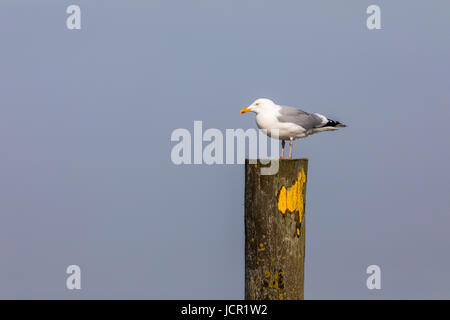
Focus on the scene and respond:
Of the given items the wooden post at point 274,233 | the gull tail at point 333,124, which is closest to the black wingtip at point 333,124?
the gull tail at point 333,124

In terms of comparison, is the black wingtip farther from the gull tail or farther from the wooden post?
the wooden post

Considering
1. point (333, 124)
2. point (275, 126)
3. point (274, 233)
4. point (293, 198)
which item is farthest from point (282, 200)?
point (333, 124)

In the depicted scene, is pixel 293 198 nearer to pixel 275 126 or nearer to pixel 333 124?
pixel 275 126

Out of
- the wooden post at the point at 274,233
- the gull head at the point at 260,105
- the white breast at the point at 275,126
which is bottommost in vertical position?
A: the wooden post at the point at 274,233

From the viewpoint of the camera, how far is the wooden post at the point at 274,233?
17.3 ft

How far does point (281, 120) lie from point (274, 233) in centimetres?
208

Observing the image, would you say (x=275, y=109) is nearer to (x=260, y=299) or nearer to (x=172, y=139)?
(x=172, y=139)

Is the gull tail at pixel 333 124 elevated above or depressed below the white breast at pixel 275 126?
above

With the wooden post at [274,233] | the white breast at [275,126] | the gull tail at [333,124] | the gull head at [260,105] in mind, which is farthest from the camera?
the gull tail at [333,124]

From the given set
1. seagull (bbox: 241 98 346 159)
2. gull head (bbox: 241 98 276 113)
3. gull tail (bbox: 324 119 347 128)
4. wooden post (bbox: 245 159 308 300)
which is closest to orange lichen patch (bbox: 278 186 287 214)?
wooden post (bbox: 245 159 308 300)

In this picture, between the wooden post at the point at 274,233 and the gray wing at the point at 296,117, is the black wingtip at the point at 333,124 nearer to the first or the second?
the gray wing at the point at 296,117

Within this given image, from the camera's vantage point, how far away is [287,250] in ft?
17.4

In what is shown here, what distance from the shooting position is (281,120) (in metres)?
6.93

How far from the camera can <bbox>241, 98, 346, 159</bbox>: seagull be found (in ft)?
22.7
